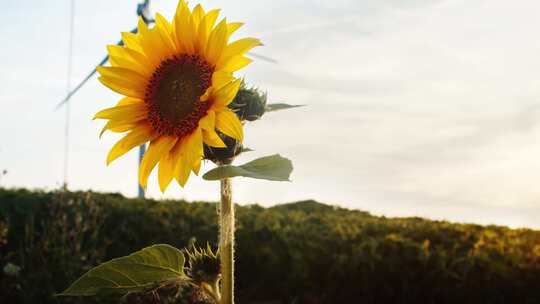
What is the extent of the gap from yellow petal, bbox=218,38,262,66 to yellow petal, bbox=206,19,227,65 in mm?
26

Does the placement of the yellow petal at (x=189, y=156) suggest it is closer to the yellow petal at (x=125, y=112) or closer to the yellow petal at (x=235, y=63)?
the yellow petal at (x=235, y=63)

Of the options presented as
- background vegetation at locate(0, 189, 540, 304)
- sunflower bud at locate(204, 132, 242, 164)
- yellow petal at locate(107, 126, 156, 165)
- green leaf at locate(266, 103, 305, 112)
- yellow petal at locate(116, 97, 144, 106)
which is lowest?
background vegetation at locate(0, 189, 540, 304)

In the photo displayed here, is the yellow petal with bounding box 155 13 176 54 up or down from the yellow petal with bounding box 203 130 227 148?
up

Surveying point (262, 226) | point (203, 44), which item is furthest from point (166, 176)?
point (262, 226)

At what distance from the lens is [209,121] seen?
1.48m

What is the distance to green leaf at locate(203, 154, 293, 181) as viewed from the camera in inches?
53.0

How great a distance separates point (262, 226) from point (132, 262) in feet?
16.9

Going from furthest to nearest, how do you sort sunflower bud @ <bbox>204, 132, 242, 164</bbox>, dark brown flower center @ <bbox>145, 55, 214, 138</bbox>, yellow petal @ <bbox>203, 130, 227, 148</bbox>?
dark brown flower center @ <bbox>145, 55, 214, 138</bbox> → sunflower bud @ <bbox>204, 132, 242, 164</bbox> → yellow petal @ <bbox>203, 130, 227, 148</bbox>

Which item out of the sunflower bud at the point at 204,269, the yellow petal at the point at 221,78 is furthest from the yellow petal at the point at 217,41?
the sunflower bud at the point at 204,269

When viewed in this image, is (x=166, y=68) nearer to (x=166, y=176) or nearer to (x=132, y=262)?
(x=166, y=176)

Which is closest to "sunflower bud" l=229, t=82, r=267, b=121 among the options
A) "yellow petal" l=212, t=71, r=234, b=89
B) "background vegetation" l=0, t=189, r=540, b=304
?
"yellow petal" l=212, t=71, r=234, b=89

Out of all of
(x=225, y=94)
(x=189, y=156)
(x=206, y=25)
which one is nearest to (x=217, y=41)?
(x=206, y=25)

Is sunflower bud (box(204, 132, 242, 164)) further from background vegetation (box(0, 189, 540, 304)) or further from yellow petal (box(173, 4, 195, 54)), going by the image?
background vegetation (box(0, 189, 540, 304))

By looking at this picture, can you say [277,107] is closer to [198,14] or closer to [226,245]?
[198,14]
